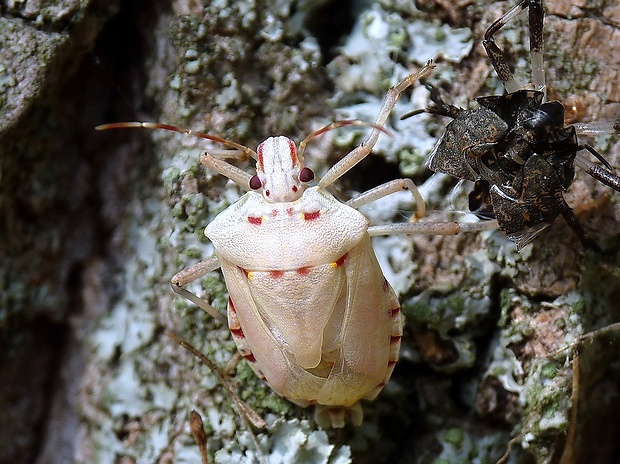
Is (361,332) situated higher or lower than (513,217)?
lower

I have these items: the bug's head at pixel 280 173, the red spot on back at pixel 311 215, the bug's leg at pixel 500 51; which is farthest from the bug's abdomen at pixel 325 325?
the bug's leg at pixel 500 51

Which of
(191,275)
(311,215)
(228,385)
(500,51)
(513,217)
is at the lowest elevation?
(228,385)

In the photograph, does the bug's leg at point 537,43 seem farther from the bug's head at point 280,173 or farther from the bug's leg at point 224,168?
the bug's leg at point 224,168

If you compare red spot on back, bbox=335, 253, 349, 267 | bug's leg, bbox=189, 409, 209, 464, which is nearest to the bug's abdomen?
red spot on back, bbox=335, 253, 349, 267

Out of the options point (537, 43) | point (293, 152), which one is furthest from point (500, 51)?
point (293, 152)

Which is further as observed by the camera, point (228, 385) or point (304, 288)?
point (228, 385)

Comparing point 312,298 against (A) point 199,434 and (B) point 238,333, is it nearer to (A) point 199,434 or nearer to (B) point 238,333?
(B) point 238,333

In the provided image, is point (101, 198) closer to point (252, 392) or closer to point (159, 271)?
point (159, 271)
